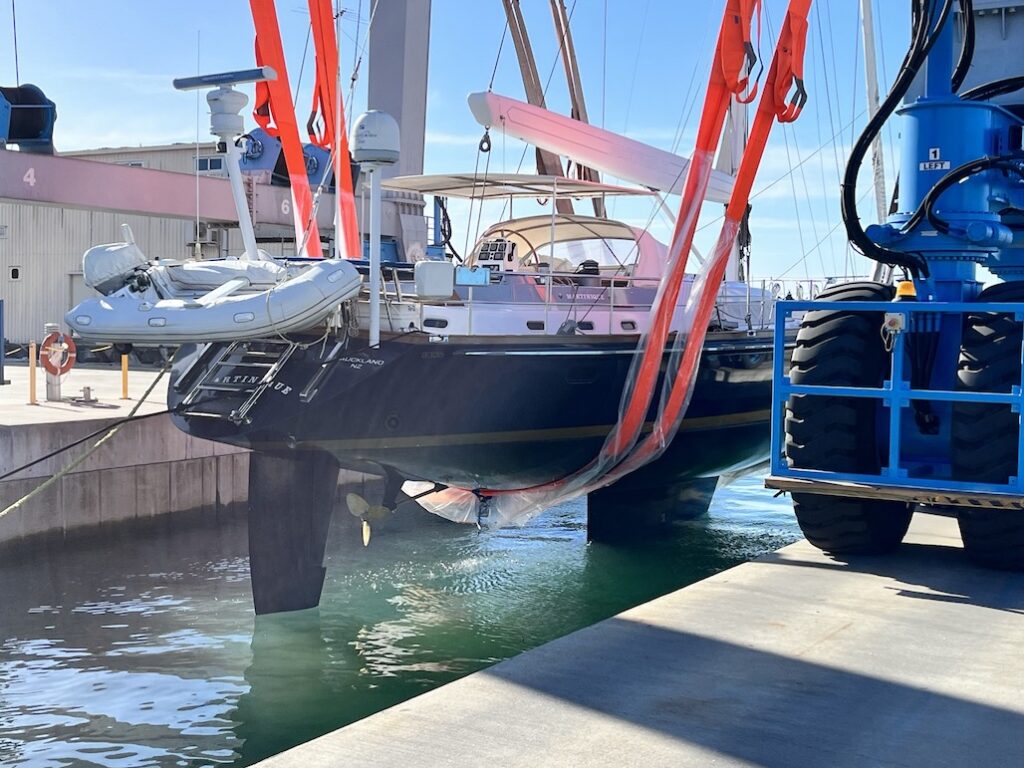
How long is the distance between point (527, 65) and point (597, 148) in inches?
289

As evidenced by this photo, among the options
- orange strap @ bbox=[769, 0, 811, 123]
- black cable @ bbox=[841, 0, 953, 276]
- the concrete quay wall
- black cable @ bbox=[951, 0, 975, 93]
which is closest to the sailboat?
orange strap @ bbox=[769, 0, 811, 123]

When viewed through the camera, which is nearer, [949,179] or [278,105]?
[949,179]

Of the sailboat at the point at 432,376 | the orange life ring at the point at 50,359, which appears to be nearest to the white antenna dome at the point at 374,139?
the sailboat at the point at 432,376

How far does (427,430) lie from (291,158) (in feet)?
13.6

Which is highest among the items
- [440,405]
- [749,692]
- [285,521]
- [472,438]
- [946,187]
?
[946,187]

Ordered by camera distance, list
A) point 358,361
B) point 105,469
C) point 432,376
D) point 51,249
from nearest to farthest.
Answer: point 358,361, point 432,376, point 105,469, point 51,249

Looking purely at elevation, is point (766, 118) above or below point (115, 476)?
above

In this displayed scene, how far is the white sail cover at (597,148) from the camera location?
10.0 metres

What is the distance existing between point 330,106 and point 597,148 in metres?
3.04

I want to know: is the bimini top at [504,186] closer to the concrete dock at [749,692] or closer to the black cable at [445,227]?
the black cable at [445,227]

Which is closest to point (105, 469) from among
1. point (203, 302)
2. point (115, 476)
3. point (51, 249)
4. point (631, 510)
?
point (115, 476)

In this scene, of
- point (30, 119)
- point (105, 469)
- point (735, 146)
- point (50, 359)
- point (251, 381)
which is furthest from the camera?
point (30, 119)

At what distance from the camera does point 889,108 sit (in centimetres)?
642

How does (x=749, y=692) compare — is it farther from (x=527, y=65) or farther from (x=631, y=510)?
(x=527, y=65)
